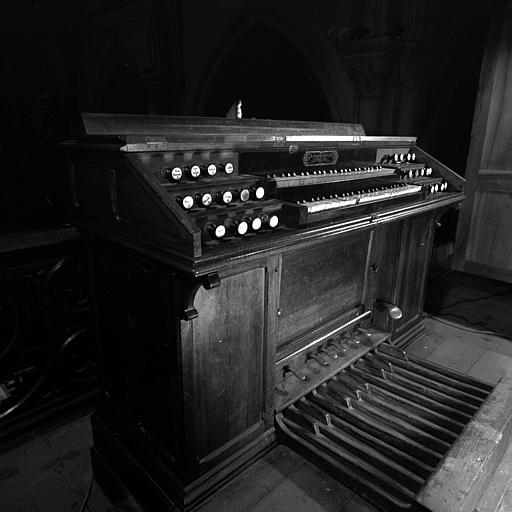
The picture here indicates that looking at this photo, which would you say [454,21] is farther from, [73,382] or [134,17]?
[73,382]

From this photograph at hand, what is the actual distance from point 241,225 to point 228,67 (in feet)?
15.4

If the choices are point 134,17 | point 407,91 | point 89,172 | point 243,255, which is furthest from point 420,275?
point 134,17

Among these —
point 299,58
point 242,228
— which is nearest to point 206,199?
point 242,228

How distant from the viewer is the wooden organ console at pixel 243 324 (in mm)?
1625

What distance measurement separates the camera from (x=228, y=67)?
5.72 m

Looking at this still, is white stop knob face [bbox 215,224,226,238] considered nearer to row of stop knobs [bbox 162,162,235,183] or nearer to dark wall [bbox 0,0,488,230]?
row of stop knobs [bbox 162,162,235,183]

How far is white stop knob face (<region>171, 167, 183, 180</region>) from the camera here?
5.44 ft

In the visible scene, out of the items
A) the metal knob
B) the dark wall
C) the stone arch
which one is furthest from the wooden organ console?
the stone arch

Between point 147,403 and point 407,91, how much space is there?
398 cm

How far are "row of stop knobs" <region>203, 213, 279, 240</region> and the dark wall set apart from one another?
1.98 metres

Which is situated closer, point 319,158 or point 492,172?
point 319,158

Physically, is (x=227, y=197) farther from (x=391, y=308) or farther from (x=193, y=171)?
(x=391, y=308)

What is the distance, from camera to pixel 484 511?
2.04 m

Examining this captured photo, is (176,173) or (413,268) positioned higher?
(176,173)
